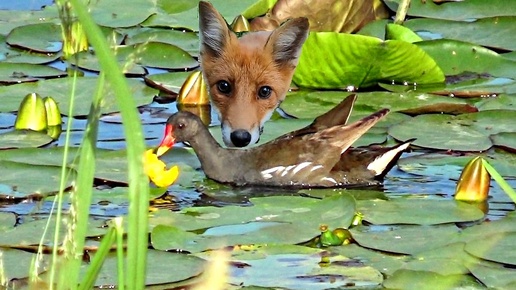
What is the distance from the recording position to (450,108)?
6215mm

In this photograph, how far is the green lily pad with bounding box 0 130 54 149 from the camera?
551cm

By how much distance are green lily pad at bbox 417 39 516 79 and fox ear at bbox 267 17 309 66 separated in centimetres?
118

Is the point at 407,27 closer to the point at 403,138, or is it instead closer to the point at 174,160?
the point at 403,138

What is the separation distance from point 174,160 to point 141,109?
893 millimetres

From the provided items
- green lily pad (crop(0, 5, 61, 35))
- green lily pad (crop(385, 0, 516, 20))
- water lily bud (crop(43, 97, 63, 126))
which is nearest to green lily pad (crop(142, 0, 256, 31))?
green lily pad (crop(0, 5, 61, 35))

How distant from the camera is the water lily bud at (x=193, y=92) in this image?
6.54 m

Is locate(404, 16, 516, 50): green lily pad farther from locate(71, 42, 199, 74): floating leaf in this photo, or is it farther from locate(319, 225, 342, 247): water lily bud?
locate(319, 225, 342, 247): water lily bud

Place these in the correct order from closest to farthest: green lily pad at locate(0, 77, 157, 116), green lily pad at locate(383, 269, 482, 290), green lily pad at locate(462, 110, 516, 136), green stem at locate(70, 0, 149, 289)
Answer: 1. green stem at locate(70, 0, 149, 289)
2. green lily pad at locate(383, 269, 482, 290)
3. green lily pad at locate(462, 110, 516, 136)
4. green lily pad at locate(0, 77, 157, 116)

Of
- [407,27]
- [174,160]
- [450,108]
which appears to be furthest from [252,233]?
[407,27]

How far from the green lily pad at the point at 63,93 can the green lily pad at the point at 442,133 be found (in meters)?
1.48

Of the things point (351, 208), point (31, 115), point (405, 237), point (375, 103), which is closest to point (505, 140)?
point (375, 103)

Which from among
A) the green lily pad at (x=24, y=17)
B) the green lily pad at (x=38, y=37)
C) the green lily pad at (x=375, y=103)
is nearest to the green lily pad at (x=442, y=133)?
the green lily pad at (x=375, y=103)

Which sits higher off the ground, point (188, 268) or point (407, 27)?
point (407, 27)

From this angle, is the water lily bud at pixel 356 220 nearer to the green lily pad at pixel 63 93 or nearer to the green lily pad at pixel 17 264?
the green lily pad at pixel 17 264
